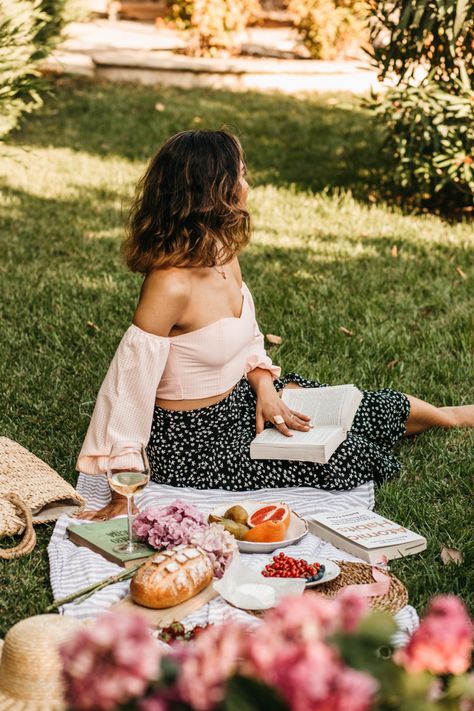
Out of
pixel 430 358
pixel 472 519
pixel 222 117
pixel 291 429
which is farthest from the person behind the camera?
pixel 222 117

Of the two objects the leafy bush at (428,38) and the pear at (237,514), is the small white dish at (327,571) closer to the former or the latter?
the pear at (237,514)

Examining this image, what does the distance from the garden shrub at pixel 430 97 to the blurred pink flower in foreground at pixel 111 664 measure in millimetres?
6227

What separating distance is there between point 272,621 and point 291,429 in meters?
2.63

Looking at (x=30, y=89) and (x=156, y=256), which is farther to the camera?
(x=30, y=89)

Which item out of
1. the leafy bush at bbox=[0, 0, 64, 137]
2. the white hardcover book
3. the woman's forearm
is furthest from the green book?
the leafy bush at bbox=[0, 0, 64, 137]

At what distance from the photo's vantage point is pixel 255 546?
10.5 ft

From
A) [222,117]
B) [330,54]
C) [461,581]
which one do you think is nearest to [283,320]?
[461,581]

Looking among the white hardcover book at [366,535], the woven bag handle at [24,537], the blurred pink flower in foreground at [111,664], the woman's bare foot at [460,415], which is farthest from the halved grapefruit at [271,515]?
the blurred pink flower in foreground at [111,664]

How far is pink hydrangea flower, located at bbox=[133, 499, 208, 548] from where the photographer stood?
10.0 ft

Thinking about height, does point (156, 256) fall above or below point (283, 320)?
above

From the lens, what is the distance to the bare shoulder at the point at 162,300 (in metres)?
3.52

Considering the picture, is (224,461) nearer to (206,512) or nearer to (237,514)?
(206,512)

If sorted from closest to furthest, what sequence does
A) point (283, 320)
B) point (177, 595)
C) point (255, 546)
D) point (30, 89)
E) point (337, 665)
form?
point (337, 665) < point (177, 595) < point (255, 546) < point (283, 320) < point (30, 89)

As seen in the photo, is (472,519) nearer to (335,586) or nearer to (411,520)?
(411,520)
